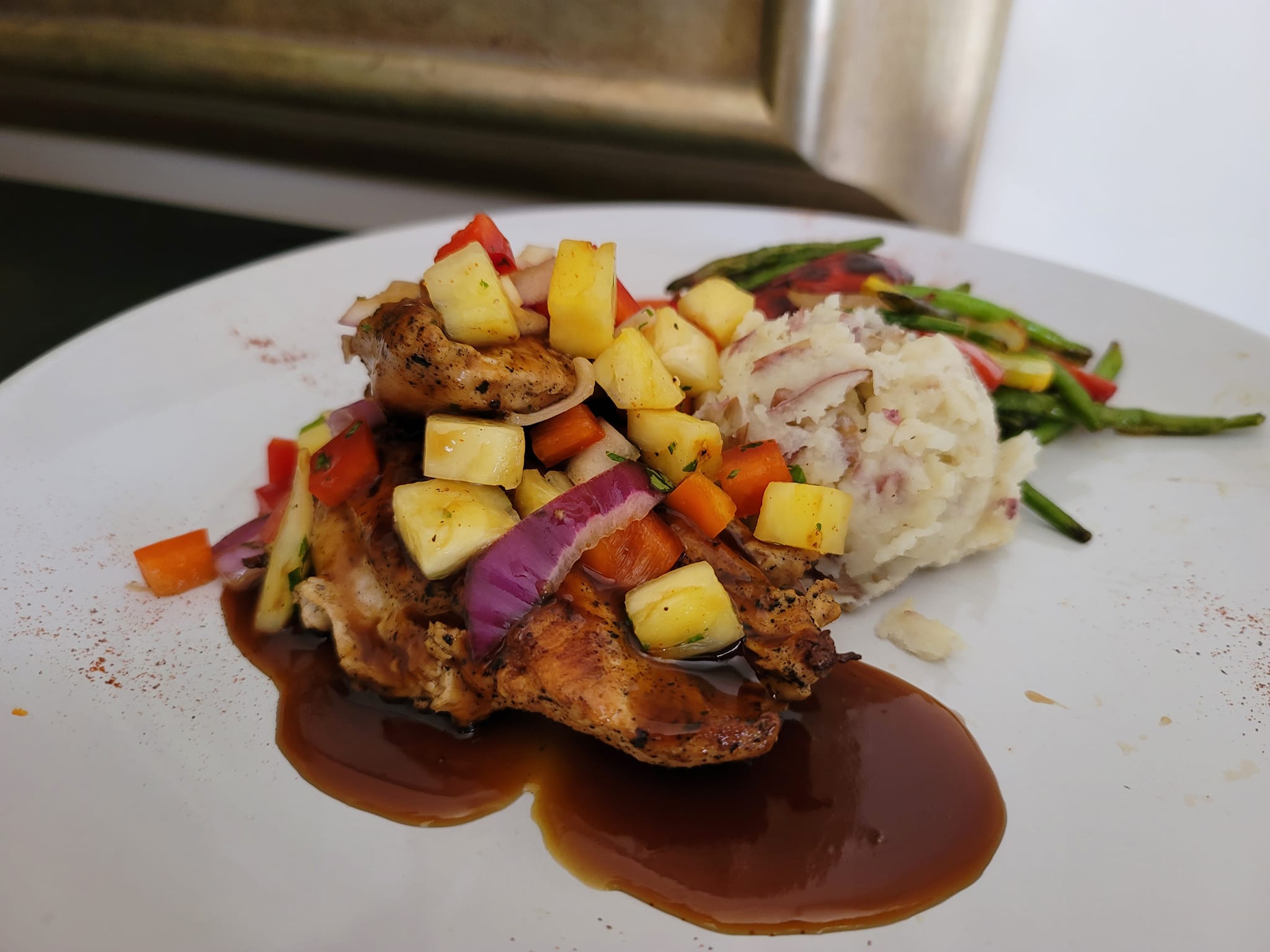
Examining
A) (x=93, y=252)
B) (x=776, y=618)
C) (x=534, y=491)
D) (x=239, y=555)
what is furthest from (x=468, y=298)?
(x=93, y=252)

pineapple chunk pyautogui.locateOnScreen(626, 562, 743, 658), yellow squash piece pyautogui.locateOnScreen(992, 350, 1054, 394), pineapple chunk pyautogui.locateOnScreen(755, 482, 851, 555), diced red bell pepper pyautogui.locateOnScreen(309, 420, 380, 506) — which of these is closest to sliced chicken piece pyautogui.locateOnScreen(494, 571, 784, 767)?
pineapple chunk pyautogui.locateOnScreen(626, 562, 743, 658)

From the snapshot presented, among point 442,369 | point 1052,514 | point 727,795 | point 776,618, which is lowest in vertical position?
point 727,795

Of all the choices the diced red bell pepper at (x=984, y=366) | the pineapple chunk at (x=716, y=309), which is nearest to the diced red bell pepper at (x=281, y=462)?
the pineapple chunk at (x=716, y=309)

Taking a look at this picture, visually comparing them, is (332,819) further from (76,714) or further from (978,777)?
(978,777)

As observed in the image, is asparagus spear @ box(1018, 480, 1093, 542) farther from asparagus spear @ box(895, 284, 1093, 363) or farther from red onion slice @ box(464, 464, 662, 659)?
red onion slice @ box(464, 464, 662, 659)

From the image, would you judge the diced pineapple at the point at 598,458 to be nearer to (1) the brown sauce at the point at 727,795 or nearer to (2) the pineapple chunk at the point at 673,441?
(2) the pineapple chunk at the point at 673,441

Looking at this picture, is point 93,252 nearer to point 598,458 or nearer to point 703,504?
point 598,458

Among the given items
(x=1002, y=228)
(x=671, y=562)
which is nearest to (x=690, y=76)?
(x=1002, y=228)
